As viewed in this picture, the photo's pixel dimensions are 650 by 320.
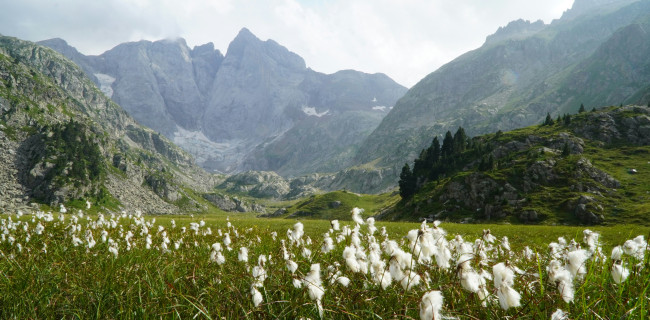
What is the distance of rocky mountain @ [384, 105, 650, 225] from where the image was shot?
5834 cm

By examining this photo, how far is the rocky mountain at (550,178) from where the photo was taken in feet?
191

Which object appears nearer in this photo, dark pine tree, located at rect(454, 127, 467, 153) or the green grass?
dark pine tree, located at rect(454, 127, 467, 153)

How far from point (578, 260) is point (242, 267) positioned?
20.6 ft

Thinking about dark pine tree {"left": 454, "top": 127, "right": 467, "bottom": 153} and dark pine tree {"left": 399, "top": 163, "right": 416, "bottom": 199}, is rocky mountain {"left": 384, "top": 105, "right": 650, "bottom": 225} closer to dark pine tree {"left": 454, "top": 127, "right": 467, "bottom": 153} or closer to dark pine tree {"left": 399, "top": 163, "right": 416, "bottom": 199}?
dark pine tree {"left": 399, "top": 163, "right": 416, "bottom": 199}

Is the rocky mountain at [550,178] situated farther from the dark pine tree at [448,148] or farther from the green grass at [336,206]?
the green grass at [336,206]

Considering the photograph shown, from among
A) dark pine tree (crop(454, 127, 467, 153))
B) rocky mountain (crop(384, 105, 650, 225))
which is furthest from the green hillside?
rocky mountain (crop(384, 105, 650, 225))

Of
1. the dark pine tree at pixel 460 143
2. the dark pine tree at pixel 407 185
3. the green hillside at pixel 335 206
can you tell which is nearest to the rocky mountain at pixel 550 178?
the dark pine tree at pixel 407 185

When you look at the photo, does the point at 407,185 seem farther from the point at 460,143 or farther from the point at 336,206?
the point at 336,206

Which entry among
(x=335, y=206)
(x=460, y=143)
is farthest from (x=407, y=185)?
(x=335, y=206)

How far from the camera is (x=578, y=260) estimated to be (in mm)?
3316

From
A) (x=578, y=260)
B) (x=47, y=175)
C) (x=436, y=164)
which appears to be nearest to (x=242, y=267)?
(x=578, y=260)

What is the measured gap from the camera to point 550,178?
68.4 m

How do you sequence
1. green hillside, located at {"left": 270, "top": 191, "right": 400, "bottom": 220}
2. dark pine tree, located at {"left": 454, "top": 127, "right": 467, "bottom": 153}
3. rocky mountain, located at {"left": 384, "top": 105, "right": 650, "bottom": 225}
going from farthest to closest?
1. green hillside, located at {"left": 270, "top": 191, "right": 400, "bottom": 220}
2. dark pine tree, located at {"left": 454, "top": 127, "right": 467, "bottom": 153}
3. rocky mountain, located at {"left": 384, "top": 105, "right": 650, "bottom": 225}

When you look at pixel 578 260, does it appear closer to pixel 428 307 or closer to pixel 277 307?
pixel 428 307
